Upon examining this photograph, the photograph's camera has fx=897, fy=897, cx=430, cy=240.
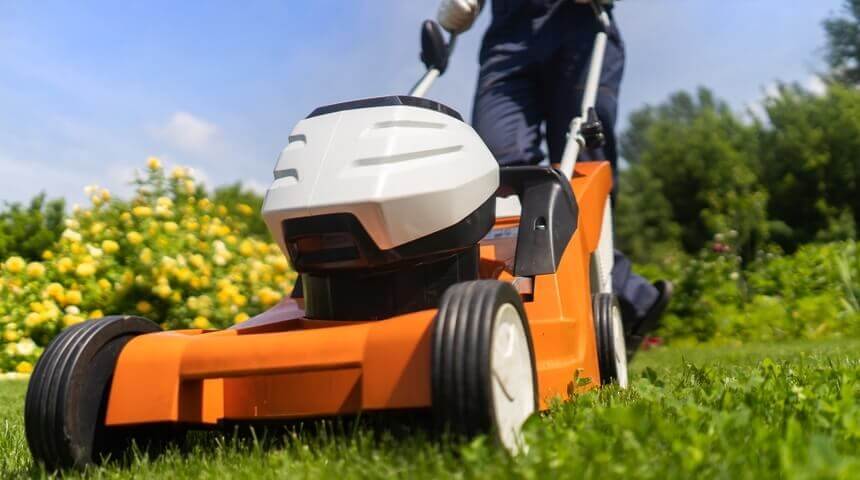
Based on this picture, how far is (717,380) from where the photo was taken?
232cm

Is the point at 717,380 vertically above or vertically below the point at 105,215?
below

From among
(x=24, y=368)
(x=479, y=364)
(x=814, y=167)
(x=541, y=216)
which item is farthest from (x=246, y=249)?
(x=814, y=167)

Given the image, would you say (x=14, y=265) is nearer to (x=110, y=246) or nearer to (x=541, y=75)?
(x=110, y=246)

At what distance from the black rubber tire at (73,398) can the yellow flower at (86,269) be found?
2852mm

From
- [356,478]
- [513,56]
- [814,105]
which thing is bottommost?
[356,478]

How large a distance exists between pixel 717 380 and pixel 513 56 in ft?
5.08

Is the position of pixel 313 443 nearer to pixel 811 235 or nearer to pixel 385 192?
pixel 385 192

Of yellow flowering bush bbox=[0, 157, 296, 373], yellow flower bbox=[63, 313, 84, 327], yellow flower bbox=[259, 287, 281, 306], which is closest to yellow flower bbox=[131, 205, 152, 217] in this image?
yellow flowering bush bbox=[0, 157, 296, 373]

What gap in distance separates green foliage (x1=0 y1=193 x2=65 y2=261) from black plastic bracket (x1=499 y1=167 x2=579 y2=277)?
4094mm

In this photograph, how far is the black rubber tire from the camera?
1696 mm

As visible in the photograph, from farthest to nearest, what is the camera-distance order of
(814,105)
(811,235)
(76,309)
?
(814,105)
(811,235)
(76,309)

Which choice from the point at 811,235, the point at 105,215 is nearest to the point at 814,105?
the point at 811,235

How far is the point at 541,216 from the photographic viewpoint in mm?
2287

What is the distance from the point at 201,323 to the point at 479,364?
3129 millimetres
